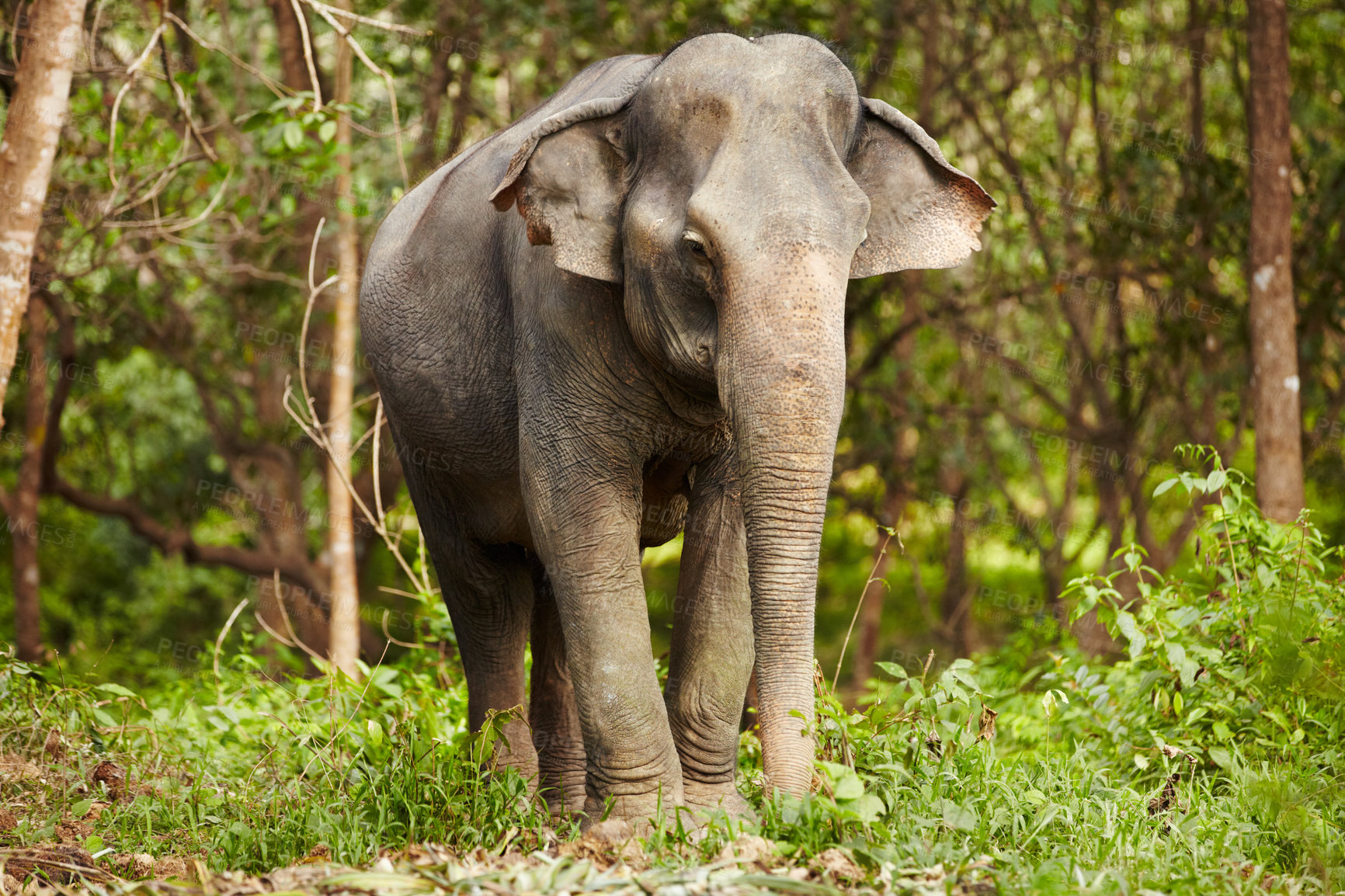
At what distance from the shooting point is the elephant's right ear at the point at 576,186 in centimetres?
379

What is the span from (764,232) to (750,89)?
47 centimetres

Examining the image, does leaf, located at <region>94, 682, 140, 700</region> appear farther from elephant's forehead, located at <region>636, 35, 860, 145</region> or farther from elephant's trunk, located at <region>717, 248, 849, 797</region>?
elephant's forehead, located at <region>636, 35, 860, 145</region>

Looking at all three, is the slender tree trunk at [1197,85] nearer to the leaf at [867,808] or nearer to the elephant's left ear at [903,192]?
the elephant's left ear at [903,192]

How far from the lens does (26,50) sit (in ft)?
17.1

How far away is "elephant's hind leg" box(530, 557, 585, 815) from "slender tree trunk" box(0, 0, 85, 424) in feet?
6.83

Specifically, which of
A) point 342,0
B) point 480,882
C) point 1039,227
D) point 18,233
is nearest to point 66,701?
point 18,233

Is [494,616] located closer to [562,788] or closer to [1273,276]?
[562,788]

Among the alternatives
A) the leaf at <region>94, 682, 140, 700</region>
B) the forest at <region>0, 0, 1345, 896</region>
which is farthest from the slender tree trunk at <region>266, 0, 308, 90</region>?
the leaf at <region>94, 682, 140, 700</region>

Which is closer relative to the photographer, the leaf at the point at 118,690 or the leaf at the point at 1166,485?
the leaf at the point at 1166,485

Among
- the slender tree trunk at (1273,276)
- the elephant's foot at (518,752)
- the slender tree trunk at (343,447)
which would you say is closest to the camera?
the elephant's foot at (518,752)

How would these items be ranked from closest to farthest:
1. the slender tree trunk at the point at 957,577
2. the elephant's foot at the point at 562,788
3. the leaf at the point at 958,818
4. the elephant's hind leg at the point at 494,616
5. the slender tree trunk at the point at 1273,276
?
the leaf at the point at 958,818 → the elephant's foot at the point at 562,788 → the elephant's hind leg at the point at 494,616 → the slender tree trunk at the point at 1273,276 → the slender tree trunk at the point at 957,577

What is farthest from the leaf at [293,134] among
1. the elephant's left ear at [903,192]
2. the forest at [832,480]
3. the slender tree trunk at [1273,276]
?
the slender tree trunk at [1273,276]

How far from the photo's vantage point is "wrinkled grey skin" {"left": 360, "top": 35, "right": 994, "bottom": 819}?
3.38m

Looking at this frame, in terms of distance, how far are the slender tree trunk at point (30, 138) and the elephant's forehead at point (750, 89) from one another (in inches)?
102
